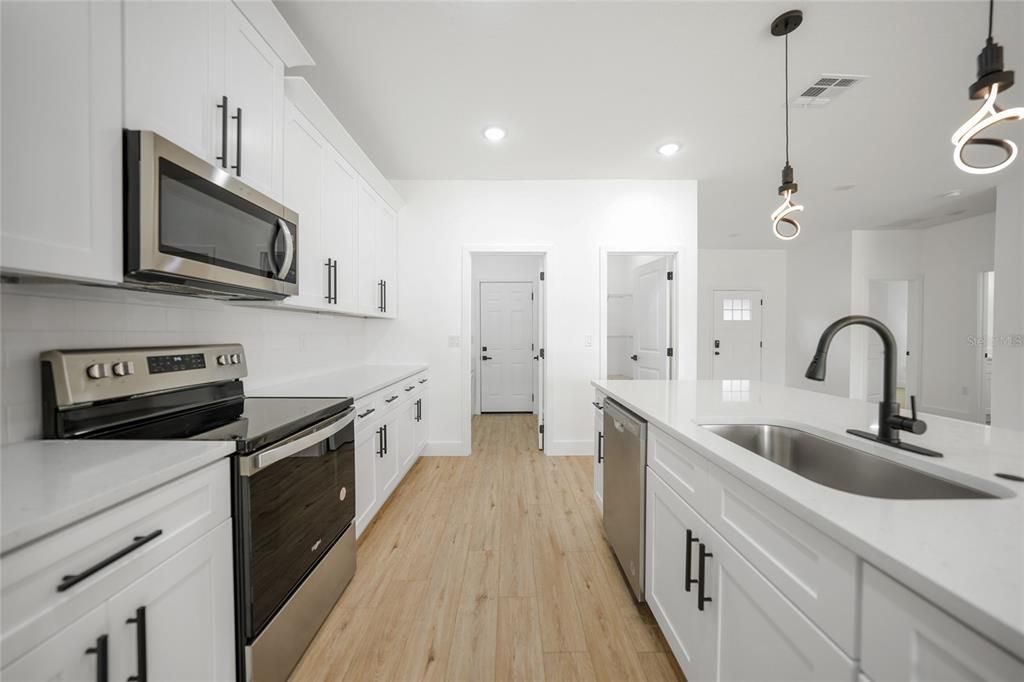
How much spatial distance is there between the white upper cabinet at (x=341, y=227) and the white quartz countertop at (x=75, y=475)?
4.88 feet

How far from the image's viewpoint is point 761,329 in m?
7.06

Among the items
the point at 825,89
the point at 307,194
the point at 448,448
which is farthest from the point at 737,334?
the point at 307,194

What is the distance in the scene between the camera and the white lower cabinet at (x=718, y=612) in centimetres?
75

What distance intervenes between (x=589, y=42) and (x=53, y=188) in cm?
216

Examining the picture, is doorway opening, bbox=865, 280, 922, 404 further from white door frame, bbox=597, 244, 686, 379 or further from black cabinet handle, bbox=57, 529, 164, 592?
black cabinet handle, bbox=57, 529, 164, 592

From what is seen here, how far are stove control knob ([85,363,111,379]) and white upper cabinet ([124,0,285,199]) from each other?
0.70 metres

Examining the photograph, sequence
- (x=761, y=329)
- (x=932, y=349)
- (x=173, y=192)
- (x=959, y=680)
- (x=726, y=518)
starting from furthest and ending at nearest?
(x=761, y=329), (x=932, y=349), (x=173, y=192), (x=726, y=518), (x=959, y=680)

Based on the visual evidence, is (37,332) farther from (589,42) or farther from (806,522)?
(589,42)

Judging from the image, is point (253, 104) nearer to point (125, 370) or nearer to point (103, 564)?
point (125, 370)

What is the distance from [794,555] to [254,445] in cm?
138

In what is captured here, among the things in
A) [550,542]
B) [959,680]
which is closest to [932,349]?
[550,542]

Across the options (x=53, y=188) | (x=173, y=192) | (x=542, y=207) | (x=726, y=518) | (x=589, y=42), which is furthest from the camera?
(x=542, y=207)

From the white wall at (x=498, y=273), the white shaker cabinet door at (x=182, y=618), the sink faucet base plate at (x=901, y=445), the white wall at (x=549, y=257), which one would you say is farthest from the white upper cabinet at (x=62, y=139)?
the white wall at (x=498, y=273)

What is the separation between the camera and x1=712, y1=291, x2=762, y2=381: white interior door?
7.03m
